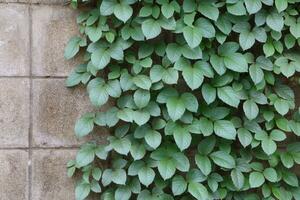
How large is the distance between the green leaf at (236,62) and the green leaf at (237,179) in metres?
0.46

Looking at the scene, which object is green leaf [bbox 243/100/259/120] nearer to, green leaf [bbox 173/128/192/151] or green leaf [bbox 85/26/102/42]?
green leaf [bbox 173/128/192/151]

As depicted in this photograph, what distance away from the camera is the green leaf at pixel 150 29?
78.5 inches

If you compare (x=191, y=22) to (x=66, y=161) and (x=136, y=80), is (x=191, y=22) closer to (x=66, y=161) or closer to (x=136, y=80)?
(x=136, y=80)

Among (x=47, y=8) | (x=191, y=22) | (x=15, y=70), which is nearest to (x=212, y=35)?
(x=191, y=22)

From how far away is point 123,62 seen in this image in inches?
84.7

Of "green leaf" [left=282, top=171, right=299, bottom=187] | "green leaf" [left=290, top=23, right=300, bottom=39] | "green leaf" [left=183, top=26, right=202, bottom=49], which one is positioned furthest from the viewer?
"green leaf" [left=282, top=171, right=299, bottom=187]

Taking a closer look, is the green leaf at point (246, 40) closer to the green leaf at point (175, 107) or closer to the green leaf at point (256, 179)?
the green leaf at point (175, 107)

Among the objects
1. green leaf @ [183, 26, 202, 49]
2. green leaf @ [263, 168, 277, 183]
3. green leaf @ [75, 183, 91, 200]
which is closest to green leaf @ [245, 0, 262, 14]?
green leaf @ [183, 26, 202, 49]

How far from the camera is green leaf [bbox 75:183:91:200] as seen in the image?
6.98 feet

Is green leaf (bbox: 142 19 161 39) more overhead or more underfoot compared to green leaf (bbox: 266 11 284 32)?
more underfoot

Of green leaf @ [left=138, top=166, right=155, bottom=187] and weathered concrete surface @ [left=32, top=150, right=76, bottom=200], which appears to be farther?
weathered concrete surface @ [left=32, top=150, right=76, bottom=200]

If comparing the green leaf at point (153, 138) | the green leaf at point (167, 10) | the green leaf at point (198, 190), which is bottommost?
the green leaf at point (198, 190)

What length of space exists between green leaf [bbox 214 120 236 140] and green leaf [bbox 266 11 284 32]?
Result: 0.46 meters

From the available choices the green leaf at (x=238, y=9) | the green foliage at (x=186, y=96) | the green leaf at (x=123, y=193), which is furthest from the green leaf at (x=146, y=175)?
the green leaf at (x=238, y=9)
